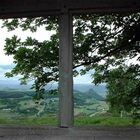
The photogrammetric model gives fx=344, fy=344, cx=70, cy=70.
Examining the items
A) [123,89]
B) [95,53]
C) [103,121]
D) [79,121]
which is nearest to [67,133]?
[79,121]

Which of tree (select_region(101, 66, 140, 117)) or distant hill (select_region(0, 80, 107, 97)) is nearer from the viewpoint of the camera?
distant hill (select_region(0, 80, 107, 97))

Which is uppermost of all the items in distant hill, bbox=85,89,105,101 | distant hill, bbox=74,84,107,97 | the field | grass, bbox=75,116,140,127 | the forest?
the forest

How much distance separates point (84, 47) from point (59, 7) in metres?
0.89

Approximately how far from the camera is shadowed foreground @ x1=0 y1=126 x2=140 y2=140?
287 centimetres

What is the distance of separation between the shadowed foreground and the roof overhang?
3.44 ft

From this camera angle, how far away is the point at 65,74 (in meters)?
3.06

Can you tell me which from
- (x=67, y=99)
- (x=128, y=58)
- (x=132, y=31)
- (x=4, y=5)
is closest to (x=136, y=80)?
(x=128, y=58)

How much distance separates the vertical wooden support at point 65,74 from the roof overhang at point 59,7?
10 centimetres

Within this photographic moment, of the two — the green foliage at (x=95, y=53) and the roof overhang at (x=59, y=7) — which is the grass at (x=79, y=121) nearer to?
the green foliage at (x=95, y=53)

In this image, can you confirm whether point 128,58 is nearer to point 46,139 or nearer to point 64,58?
point 64,58

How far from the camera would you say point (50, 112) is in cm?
328

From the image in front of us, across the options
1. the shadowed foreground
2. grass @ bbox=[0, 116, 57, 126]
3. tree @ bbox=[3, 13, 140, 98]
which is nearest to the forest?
tree @ bbox=[3, 13, 140, 98]

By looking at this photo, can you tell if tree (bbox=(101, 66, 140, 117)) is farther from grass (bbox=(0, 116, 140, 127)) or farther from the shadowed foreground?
the shadowed foreground

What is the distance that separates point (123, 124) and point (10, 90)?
114 centimetres
